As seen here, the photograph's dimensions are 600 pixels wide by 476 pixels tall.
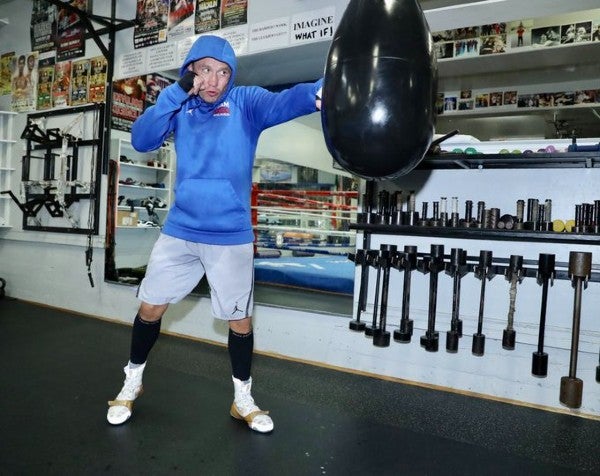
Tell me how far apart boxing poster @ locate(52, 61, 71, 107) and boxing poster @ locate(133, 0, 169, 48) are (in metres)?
0.91

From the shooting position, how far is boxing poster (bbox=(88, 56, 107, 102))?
3.67m

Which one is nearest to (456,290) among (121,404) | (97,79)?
(121,404)

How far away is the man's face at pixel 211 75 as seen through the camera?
1525mm

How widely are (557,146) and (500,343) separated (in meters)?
1.02

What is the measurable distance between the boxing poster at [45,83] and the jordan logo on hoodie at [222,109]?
321 cm

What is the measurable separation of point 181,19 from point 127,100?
828 mm

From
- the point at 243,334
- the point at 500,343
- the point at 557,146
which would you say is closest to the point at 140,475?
the point at 243,334

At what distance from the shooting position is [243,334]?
68.6 inches

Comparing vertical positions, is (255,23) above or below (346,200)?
above

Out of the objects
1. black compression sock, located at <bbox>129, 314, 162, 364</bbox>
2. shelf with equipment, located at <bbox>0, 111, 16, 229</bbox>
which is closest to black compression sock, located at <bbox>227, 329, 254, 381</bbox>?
black compression sock, located at <bbox>129, 314, 162, 364</bbox>

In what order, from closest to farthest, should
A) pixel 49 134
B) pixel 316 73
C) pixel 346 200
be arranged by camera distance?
1. pixel 316 73
2. pixel 49 134
3. pixel 346 200

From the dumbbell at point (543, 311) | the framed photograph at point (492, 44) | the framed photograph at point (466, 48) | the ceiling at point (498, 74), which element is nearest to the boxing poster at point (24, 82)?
the ceiling at point (498, 74)

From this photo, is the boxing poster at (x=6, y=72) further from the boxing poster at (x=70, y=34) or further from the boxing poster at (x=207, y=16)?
the boxing poster at (x=207, y=16)

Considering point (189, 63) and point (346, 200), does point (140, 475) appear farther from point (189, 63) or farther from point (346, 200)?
point (346, 200)
